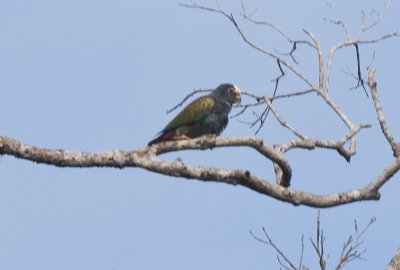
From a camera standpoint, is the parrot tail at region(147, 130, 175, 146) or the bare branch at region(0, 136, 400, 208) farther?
the parrot tail at region(147, 130, 175, 146)

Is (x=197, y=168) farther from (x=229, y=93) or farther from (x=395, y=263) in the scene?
(x=229, y=93)

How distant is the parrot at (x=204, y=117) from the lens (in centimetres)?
929

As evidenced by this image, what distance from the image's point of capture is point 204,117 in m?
9.55

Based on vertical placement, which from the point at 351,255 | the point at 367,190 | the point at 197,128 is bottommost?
the point at 351,255

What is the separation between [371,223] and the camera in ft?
24.0

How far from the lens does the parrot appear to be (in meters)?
9.29

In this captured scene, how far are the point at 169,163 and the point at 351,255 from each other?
1868 mm

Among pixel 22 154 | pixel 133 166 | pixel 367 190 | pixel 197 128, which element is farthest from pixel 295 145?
pixel 197 128

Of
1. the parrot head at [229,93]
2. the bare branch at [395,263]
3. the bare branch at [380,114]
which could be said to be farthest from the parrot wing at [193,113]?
the bare branch at [395,263]

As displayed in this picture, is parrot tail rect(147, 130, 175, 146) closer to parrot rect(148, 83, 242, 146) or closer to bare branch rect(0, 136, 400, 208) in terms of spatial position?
parrot rect(148, 83, 242, 146)

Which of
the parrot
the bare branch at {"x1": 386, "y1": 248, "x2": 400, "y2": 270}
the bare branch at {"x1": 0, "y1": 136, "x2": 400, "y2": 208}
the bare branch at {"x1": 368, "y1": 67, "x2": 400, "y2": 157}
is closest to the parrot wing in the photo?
the parrot

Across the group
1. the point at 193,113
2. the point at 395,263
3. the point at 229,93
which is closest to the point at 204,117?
the point at 193,113

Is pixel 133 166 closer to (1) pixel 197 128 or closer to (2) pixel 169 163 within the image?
(2) pixel 169 163

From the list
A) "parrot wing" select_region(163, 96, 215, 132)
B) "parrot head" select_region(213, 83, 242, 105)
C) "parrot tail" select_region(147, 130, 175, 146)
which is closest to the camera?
"parrot tail" select_region(147, 130, 175, 146)
